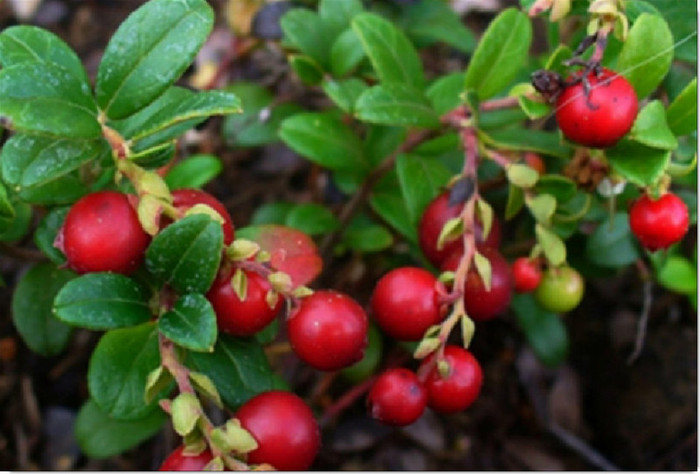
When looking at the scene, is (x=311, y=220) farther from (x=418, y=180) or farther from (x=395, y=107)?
(x=395, y=107)

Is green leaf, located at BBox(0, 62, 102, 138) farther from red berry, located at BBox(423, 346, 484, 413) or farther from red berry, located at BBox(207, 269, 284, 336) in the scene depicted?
red berry, located at BBox(423, 346, 484, 413)

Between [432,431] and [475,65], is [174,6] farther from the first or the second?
[432,431]

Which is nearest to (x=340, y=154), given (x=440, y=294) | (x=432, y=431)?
(x=440, y=294)

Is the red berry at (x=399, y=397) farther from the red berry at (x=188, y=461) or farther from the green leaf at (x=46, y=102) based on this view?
the green leaf at (x=46, y=102)

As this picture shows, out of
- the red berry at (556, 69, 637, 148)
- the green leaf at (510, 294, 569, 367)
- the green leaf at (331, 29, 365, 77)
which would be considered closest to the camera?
the red berry at (556, 69, 637, 148)

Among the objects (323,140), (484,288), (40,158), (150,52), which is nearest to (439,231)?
(484,288)

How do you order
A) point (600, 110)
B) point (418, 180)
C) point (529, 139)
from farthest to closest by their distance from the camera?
point (529, 139) → point (418, 180) → point (600, 110)

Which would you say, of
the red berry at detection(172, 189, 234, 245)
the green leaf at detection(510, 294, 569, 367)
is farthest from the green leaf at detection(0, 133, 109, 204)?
the green leaf at detection(510, 294, 569, 367)
